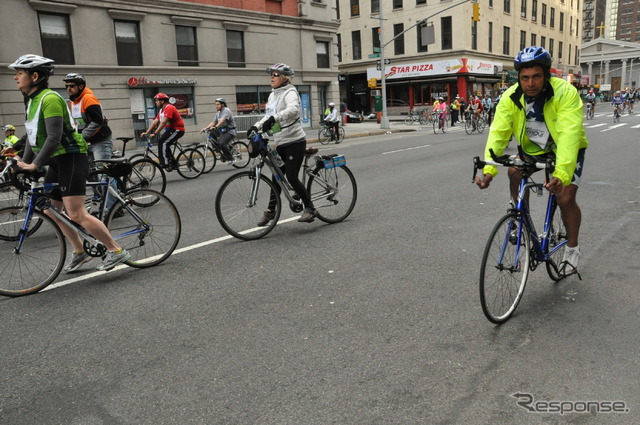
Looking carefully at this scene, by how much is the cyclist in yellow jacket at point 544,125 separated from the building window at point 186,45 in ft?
73.9

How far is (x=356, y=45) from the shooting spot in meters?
51.5

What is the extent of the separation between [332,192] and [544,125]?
11.4ft

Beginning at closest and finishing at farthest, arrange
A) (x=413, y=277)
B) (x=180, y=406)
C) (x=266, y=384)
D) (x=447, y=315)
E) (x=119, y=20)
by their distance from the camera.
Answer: (x=180, y=406) < (x=266, y=384) < (x=447, y=315) < (x=413, y=277) < (x=119, y=20)

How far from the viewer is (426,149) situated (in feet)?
57.5

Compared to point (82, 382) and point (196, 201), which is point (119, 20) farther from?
point (82, 382)

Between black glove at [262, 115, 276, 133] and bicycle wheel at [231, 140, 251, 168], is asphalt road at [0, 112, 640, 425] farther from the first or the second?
bicycle wheel at [231, 140, 251, 168]

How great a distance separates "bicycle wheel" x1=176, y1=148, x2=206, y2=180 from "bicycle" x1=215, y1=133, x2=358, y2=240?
6.06 metres

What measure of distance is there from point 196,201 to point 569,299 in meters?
6.44

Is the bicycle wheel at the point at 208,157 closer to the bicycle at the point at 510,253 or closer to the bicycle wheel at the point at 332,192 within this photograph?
the bicycle wheel at the point at 332,192

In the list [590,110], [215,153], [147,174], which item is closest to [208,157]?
[215,153]

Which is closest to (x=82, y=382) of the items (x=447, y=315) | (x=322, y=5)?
(x=447, y=315)

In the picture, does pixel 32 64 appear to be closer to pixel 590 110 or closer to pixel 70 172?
pixel 70 172

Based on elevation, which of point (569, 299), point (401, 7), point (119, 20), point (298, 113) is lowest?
point (569, 299)

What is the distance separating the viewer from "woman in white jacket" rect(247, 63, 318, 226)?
614cm
